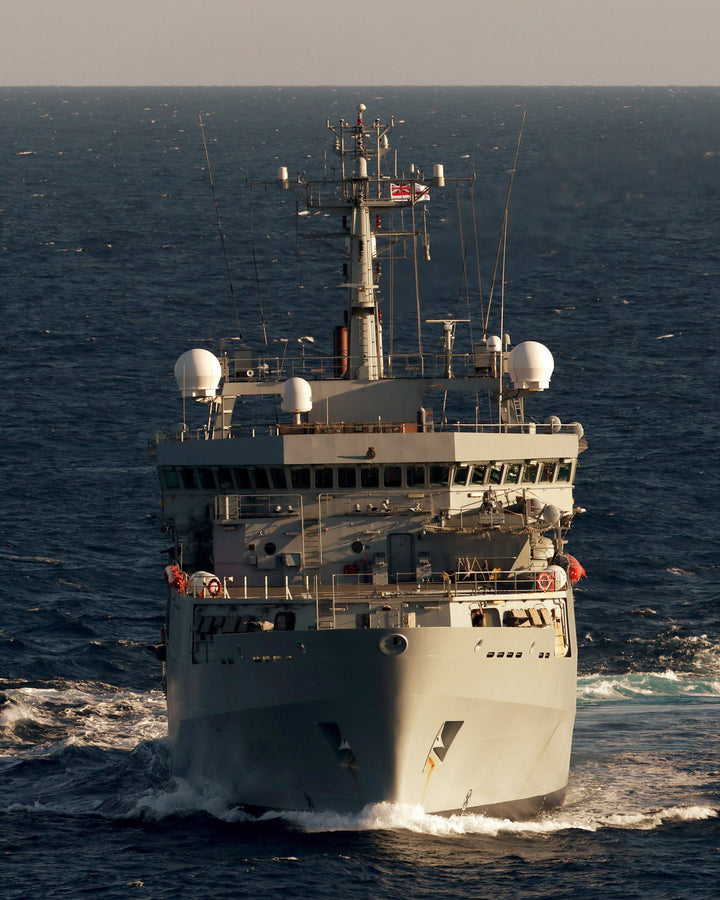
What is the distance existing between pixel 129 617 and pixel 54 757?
34.1ft

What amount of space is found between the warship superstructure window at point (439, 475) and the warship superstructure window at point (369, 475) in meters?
1.27

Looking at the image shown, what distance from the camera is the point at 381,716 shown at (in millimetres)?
34562

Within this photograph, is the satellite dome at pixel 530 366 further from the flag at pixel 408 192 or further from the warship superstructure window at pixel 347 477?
the warship superstructure window at pixel 347 477

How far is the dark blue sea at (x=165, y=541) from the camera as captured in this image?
113 ft

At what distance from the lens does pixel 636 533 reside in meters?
59.8

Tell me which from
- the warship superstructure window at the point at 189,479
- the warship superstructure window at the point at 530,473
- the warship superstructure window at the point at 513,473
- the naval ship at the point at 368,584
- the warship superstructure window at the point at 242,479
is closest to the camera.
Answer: the naval ship at the point at 368,584

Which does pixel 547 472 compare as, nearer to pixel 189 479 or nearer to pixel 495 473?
pixel 495 473

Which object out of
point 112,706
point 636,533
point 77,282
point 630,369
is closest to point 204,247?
point 77,282

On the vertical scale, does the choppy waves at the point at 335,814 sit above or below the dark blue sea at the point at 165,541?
below

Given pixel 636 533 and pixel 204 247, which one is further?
pixel 204 247

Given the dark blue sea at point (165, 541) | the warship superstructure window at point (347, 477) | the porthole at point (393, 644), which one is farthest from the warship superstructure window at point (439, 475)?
the dark blue sea at point (165, 541)

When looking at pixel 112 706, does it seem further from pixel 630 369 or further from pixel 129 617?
pixel 630 369

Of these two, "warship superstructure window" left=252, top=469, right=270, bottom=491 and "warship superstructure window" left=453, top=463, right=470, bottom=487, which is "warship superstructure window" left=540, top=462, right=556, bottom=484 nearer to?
"warship superstructure window" left=453, top=463, right=470, bottom=487

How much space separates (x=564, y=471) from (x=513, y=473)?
2112mm
